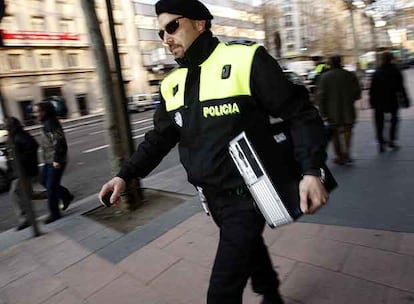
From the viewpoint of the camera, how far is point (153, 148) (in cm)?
215

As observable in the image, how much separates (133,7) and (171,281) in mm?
43065

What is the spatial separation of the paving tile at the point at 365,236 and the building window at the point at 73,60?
36.3 metres

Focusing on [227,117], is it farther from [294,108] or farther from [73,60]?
[73,60]

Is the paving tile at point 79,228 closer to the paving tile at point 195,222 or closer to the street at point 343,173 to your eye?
the paving tile at point 195,222

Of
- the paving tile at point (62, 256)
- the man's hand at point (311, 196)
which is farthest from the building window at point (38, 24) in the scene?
Answer: the man's hand at point (311, 196)

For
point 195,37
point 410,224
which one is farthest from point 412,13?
point 195,37

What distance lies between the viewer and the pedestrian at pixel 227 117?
5.30 ft

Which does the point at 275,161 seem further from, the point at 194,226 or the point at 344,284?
the point at 194,226

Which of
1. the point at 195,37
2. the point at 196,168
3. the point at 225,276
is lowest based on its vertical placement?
the point at 225,276

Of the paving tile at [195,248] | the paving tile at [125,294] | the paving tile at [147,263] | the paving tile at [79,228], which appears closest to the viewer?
the paving tile at [125,294]

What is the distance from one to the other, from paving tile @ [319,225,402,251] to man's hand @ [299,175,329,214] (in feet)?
6.02

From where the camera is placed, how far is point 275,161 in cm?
170

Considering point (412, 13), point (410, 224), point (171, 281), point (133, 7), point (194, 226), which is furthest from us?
point (133, 7)

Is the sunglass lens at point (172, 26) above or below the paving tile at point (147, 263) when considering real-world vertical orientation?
above
